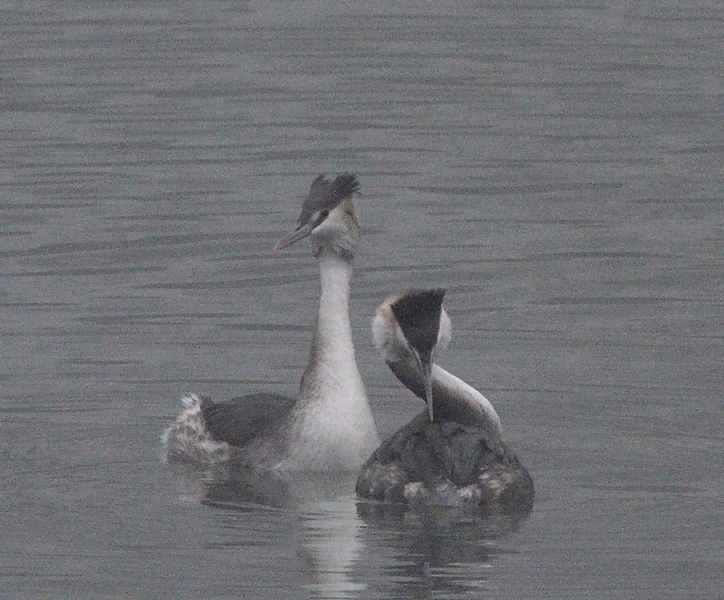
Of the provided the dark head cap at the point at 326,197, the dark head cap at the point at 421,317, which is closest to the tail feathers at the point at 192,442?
the dark head cap at the point at 326,197

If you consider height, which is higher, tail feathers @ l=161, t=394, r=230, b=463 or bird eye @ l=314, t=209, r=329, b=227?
bird eye @ l=314, t=209, r=329, b=227

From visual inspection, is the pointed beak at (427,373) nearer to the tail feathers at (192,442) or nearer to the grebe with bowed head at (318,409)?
the grebe with bowed head at (318,409)

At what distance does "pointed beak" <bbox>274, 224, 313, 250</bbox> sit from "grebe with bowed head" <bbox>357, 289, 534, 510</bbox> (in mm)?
837

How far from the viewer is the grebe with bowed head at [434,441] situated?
11680 mm

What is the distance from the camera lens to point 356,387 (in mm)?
12914

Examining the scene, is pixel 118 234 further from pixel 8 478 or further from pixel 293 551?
pixel 293 551

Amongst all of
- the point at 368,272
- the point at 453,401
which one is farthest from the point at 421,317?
the point at 368,272

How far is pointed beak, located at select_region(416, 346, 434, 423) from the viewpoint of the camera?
11914mm

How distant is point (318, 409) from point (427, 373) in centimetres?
105

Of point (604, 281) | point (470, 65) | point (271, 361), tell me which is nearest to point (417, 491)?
point (271, 361)

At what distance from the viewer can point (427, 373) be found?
1196cm

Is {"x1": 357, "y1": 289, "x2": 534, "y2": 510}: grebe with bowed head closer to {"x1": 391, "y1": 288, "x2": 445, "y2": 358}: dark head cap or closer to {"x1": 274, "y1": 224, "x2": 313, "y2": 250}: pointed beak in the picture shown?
{"x1": 391, "y1": 288, "x2": 445, "y2": 358}: dark head cap

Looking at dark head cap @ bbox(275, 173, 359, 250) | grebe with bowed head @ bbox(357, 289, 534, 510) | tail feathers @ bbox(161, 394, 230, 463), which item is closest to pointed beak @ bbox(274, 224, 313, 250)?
dark head cap @ bbox(275, 173, 359, 250)

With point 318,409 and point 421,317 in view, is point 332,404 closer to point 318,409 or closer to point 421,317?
point 318,409
